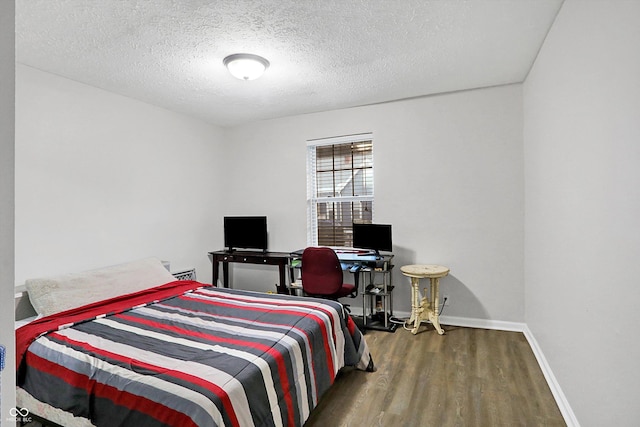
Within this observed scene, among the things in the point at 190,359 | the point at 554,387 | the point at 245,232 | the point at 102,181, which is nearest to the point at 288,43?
the point at 190,359

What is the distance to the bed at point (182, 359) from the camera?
1.53 meters

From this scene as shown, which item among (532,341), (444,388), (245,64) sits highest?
(245,64)

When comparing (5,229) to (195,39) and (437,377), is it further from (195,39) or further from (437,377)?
(437,377)

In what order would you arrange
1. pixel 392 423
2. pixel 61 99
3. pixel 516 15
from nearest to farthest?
pixel 392 423, pixel 516 15, pixel 61 99

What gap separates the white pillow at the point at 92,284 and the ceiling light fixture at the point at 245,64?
2226mm

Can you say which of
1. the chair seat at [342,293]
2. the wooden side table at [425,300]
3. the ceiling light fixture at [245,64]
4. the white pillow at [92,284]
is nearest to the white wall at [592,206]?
the wooden side table at [425,300]

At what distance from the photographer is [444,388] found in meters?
2.51

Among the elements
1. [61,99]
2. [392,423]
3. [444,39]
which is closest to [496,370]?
[392,423]

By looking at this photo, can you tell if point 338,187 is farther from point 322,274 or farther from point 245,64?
point 245,64

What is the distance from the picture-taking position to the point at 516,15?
2289 mm

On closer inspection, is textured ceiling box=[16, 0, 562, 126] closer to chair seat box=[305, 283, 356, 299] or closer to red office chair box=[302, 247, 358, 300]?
red office chair box=[302, 247, 358, 300]

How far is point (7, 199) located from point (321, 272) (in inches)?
120

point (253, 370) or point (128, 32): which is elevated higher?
point (128, 32)

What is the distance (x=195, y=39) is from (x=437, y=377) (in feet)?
10.7
